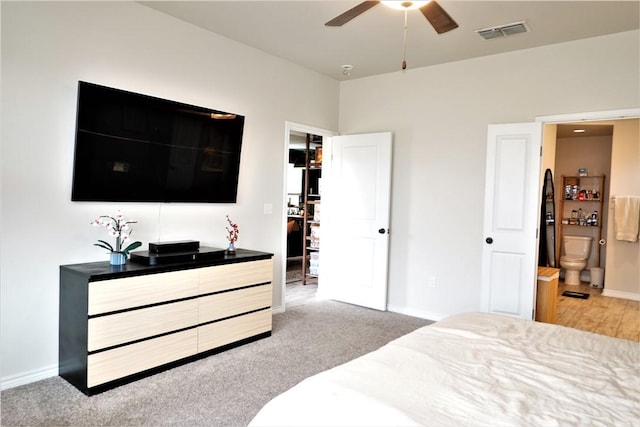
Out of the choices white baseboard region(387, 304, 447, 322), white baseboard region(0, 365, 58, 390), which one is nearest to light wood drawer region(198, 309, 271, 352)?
white baseboard region(0, 365, 58, 390)

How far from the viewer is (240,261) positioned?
358 cm

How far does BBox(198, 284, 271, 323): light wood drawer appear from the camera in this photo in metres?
3.32

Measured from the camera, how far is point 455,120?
4.52 meters

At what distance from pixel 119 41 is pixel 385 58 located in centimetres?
258

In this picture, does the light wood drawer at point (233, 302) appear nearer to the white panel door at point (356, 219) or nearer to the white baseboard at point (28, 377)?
the white baseboard at point (28, 377)

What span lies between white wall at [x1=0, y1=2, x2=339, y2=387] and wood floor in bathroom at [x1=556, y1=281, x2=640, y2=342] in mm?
4086

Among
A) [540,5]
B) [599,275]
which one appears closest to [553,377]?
[540,5]

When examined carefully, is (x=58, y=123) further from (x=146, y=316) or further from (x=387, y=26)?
(x=387, y=26)

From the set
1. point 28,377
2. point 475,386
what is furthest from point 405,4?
point 28,377

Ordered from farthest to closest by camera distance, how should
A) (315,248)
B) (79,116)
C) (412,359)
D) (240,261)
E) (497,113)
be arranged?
(315,248) < (497,113) < (240,261) < (79,116) < (412,359)

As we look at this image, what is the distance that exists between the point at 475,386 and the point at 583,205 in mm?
6856

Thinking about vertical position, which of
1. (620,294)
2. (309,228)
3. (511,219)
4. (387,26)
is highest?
(387,26)

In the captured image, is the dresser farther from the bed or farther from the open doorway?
the bed

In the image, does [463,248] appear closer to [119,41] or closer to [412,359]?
[412,359]
